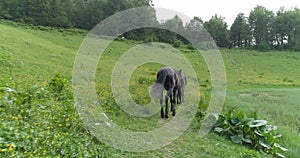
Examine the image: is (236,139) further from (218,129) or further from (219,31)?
(219,31)

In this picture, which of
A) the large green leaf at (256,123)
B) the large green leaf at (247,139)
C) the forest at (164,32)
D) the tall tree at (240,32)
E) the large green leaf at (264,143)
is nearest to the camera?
the large green leaf at (264,143)

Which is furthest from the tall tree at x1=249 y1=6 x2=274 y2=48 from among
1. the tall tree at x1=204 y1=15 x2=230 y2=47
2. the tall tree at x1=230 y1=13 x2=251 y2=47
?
the tall tree at x1=204 y1=15 x2=230 y2=47

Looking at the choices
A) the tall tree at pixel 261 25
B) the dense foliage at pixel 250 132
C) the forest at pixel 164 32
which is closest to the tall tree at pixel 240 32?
the forest at pixel 164 32

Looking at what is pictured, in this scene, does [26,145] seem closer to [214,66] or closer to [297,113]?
[297,113]

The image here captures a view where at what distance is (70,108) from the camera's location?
6.06 metres

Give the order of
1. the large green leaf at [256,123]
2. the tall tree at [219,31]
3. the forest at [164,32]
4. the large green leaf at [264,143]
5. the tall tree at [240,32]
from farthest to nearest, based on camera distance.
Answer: the tall tree at [240,32], the tall tree at [219,31], the forest at [164,32], the large green leaf at [256,123], the large green leaf at [264,143]

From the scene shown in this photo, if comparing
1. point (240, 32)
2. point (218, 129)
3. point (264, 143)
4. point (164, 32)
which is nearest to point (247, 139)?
point (264, 143)

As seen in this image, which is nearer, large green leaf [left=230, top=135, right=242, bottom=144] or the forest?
large green leaf [left=230, top=135, right=242, bottom=144]

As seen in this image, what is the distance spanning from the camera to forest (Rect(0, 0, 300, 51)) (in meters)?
48.5

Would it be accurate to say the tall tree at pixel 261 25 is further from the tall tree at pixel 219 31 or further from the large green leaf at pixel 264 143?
the large green leaf at pixel 264 143

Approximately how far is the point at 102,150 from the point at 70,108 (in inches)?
69.0

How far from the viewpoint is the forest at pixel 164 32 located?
4847 centimetres

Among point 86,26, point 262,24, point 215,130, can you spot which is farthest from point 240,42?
point 215,130

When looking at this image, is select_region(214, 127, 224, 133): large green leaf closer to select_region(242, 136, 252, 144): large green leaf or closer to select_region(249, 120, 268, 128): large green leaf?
select_region(242, 136, 252, 144): large green leaf
